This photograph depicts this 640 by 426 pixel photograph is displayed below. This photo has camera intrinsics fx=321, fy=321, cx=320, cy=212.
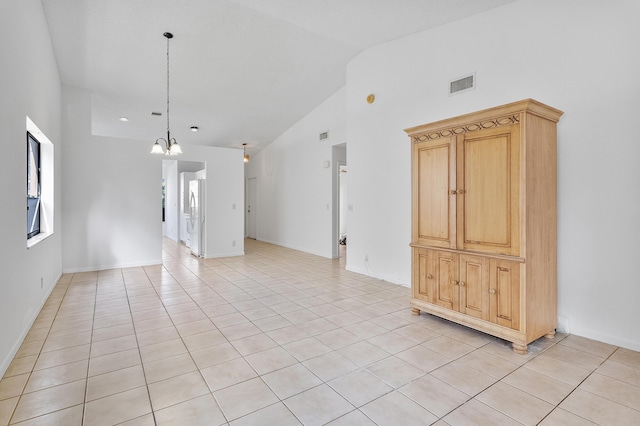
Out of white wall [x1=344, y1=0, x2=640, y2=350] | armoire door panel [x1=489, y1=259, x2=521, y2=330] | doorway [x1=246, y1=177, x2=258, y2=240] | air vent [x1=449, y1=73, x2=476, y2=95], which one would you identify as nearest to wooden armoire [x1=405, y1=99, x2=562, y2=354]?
armoire door panel [x1=489, y1=259, x2=521, y2=330]

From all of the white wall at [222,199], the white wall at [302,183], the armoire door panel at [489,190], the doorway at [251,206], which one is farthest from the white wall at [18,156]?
the doorway at [251,206]

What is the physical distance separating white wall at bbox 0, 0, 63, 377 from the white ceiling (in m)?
0.75

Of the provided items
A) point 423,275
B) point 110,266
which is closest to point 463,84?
point 423,275

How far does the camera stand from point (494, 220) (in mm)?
2924

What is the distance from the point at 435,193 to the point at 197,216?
18.7ft

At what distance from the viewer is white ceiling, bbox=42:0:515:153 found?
3.97m

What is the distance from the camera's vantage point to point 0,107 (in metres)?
2.28

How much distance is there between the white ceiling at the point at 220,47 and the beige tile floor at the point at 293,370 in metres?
3.56

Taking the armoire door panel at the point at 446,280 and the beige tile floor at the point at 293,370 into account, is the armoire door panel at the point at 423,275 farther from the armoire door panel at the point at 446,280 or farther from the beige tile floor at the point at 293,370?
the beige tile floor at the point at 293,370

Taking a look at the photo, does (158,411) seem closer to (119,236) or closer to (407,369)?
(407,369)

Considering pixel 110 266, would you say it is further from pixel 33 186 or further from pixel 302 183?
pixel 302 183

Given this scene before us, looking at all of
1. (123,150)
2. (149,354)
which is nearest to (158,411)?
(149,354)

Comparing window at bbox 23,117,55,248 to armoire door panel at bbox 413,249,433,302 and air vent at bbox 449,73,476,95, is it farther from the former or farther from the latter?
air vent at bbox 449,73,476,95

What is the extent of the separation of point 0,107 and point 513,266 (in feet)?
13.6
